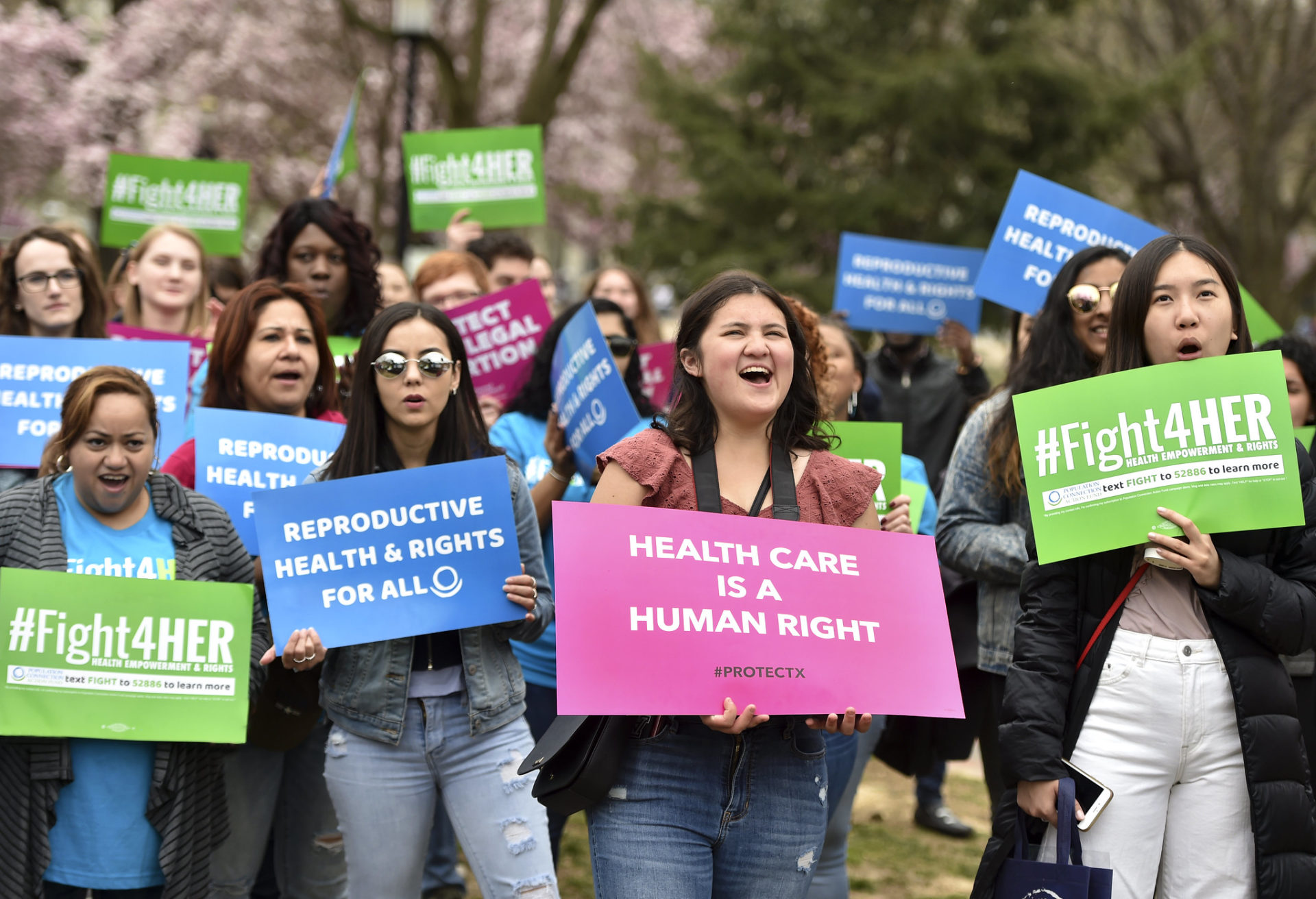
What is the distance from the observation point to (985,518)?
4.22 meters

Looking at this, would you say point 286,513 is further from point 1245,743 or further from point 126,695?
point 1245,743

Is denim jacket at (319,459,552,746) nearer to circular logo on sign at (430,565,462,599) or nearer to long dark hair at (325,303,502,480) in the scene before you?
circular logo on sign at (430,565,462,599)

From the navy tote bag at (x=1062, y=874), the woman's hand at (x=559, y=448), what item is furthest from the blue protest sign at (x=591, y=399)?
the navy tote bag at (x=1062, y=874)

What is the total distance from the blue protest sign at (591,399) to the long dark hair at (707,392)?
1.17 meters

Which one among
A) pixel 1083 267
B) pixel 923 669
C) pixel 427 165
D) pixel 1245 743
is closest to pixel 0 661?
pixel 923 669

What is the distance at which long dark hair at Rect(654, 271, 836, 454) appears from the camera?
3113 millimetres

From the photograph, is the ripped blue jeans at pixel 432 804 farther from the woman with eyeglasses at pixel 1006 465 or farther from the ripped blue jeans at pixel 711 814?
the woman with eyeglasses at pixel 1006 465

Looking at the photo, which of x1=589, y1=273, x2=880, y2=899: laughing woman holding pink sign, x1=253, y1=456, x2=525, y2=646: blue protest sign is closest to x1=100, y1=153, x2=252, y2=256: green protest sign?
x1=253, y1=456, x2=525, y2=646: blue protest sign

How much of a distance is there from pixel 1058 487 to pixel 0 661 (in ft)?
9.48

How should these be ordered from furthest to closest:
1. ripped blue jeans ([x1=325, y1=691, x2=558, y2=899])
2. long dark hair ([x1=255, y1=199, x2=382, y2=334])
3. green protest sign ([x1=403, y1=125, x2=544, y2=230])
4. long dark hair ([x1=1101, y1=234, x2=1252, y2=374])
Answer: green protest sign ([x1=403, y1=125, x2=544, y2=230]) → long dark hair ([x1=255, y1=199, x2=382, y2=334]) → ripped blue jeans ([x1=325, y1=691, x2=558, y2=899]) → long dark hair ([x1=1101, y1=234, x2=1252, y2=374])

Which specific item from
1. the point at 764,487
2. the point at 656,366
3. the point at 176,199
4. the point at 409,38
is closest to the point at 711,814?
the point at 764,487

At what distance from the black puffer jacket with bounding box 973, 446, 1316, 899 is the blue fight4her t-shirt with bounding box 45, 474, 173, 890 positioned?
7.49 ft

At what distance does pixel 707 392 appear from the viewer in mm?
3146

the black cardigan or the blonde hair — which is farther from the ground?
the blonde hair
